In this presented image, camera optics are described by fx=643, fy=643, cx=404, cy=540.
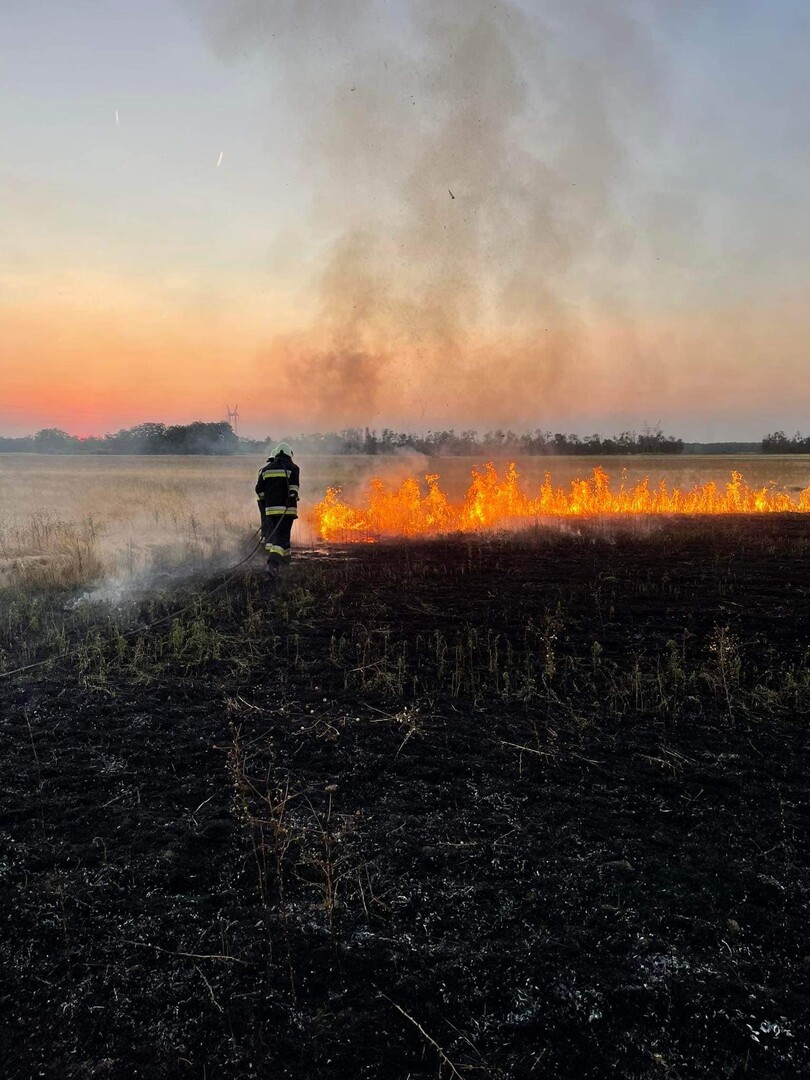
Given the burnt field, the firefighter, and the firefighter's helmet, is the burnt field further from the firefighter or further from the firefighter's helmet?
the firefighter's helmet

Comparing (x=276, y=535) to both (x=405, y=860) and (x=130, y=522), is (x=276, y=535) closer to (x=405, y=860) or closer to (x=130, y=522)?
(x=405, y=860)

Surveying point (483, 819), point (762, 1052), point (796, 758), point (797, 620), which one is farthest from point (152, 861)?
point (797, 620)

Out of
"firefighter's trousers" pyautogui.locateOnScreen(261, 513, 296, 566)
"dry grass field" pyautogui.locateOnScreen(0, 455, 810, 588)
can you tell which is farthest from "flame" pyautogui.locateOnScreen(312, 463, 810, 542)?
"firefighter's trousers" pyautogui.locateOnScreen(261, 513, 296, 566)

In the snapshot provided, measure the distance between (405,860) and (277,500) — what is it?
8909mm

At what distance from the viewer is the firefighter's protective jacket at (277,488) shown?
11734mm

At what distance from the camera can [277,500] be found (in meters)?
11.8

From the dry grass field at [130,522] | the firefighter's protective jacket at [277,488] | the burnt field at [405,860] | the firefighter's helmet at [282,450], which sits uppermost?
the firefighter's helmet at [282,450]

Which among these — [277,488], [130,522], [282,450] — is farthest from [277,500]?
[130,522]

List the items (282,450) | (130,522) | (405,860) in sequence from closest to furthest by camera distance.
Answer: (405,860) < (282,450) < (130,522)

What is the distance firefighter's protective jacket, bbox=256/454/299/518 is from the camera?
38.5 ft

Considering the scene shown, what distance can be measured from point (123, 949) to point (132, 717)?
3.01m

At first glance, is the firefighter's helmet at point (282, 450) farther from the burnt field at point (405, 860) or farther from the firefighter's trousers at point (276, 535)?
the burnt field at point (405, 860)

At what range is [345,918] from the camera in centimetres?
310

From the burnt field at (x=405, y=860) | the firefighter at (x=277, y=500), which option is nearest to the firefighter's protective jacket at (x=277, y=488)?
the firefighter at (x=277, y=500)
